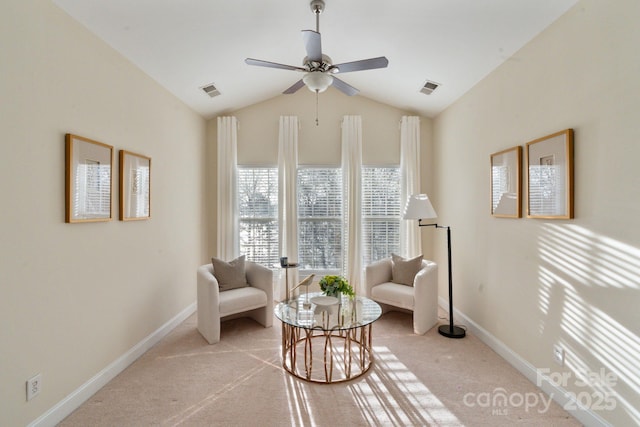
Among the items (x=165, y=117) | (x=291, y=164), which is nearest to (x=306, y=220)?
(x=291, y=164)

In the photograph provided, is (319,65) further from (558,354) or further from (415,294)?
(558,354)

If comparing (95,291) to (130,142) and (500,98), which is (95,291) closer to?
(130,142)

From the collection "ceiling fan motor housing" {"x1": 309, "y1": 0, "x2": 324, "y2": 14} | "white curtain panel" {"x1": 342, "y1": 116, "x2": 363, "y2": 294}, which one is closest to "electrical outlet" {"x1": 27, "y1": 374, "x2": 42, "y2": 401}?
"ceiling fan motor housing" {"x1": 309, "y1": 0, "x2": 324, "y2": 14}

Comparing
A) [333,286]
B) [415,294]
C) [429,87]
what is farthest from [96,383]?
[429,87]

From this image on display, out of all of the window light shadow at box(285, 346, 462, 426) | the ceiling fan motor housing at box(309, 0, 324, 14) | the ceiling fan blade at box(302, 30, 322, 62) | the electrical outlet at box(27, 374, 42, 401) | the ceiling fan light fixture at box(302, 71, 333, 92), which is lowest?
the window light shadow at box(285, 346, 462, 426)

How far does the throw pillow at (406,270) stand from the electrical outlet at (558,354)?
1.70 m

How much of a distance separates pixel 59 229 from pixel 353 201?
3.33m

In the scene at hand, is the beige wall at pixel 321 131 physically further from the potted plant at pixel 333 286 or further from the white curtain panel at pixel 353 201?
the potted plant at pixel 333 286

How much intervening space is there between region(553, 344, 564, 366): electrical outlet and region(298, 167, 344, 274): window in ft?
9.25

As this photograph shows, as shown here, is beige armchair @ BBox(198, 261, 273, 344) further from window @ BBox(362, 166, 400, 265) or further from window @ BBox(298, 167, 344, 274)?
window @ BBox(362, 166, 400, 265)

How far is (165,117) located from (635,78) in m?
3.98

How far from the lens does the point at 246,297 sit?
11.2 feet

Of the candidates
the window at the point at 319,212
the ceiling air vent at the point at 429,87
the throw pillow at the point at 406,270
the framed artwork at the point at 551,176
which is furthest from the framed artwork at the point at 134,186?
the framed artwork at the point at 551,176

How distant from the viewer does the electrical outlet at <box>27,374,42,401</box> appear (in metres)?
1.84
